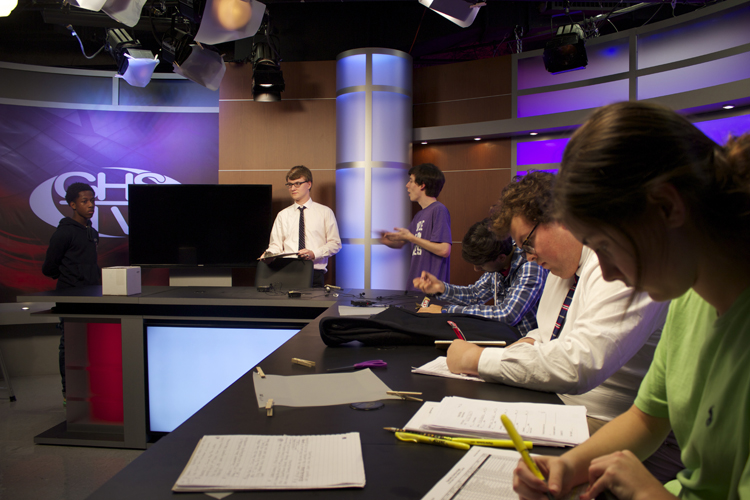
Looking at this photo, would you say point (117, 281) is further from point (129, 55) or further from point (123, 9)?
point (129, 55)

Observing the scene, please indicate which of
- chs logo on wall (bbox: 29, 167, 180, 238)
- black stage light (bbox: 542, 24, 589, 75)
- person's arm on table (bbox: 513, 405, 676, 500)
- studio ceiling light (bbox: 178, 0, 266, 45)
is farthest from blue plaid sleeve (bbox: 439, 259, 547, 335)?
chs logo on wall (bbox: 29, 167, 180, 238)

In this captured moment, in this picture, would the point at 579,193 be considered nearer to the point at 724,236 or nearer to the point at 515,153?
the point at 724,236

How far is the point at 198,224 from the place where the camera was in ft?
15.8

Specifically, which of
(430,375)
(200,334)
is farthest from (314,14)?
(430,375)

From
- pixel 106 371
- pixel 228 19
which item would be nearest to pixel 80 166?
pixel 228 19

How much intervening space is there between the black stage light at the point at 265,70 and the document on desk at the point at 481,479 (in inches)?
178

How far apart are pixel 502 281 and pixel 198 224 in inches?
133

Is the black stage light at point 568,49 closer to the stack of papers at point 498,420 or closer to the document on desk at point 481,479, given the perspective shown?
the stack of papers at point 498,420

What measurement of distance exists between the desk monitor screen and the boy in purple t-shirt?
1063mm

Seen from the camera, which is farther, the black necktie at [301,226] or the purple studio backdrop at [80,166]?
the purple studio backdrop at [80,166]

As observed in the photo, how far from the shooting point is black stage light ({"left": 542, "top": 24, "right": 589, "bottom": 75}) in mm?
4461

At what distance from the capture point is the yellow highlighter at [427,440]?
0.87m

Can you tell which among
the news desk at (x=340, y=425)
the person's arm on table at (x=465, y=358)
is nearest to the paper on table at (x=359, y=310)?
the news desk at (x=340, y=425)

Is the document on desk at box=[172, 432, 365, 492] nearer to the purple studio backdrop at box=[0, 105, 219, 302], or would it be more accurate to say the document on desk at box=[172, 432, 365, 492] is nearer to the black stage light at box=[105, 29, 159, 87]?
the black stage light at box=[105, 29, 159, 87]
